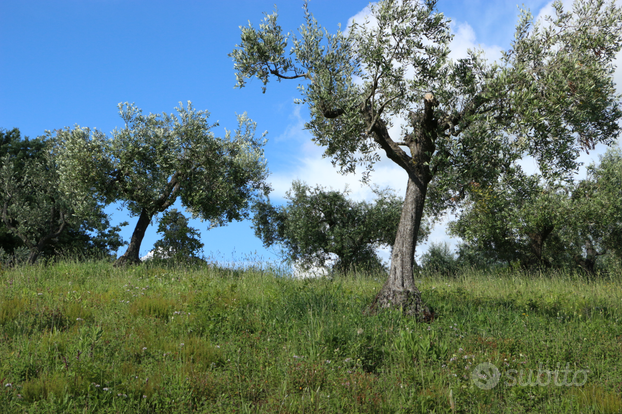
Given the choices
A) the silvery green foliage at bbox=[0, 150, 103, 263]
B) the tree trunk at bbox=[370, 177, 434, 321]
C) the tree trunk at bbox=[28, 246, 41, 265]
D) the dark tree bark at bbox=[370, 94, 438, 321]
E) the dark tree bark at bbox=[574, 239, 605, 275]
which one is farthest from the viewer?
the dark tree bark at bbox=[574, 239, 605, 275]

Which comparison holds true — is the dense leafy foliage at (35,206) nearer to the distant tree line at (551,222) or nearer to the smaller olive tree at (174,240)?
the smaller olive tree at (174,240)

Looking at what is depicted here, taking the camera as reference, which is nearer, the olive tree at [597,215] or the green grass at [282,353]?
the green grass at [282,353]

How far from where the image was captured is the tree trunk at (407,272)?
36.7 feet

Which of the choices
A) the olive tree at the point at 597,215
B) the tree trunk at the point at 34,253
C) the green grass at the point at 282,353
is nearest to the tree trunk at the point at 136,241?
the green grass at the point at 282,353

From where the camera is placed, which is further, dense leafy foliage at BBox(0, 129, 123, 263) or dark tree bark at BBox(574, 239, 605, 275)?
dark tree bark at BBox(574, 239, 605, 275)

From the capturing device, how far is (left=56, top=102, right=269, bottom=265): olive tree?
20.5m

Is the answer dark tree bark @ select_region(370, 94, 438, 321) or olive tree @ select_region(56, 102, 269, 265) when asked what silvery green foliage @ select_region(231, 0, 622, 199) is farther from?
olive tree @ select_region(56, 102, 269, 265)

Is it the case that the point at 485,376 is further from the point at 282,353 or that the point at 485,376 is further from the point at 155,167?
the point at 155,167

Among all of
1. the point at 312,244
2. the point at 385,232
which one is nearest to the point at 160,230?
the point at 312,244

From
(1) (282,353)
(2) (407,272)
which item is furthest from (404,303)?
(1) (282,353)

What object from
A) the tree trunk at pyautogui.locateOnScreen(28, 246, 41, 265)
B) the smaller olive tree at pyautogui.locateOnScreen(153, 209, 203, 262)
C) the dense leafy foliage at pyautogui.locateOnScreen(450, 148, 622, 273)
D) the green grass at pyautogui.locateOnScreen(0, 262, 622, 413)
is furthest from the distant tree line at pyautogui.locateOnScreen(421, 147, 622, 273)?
the tree trunk at pyautogui.locateOnScreen(28, 246, 41, 265)

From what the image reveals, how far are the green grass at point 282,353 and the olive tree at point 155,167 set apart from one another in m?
9.14
